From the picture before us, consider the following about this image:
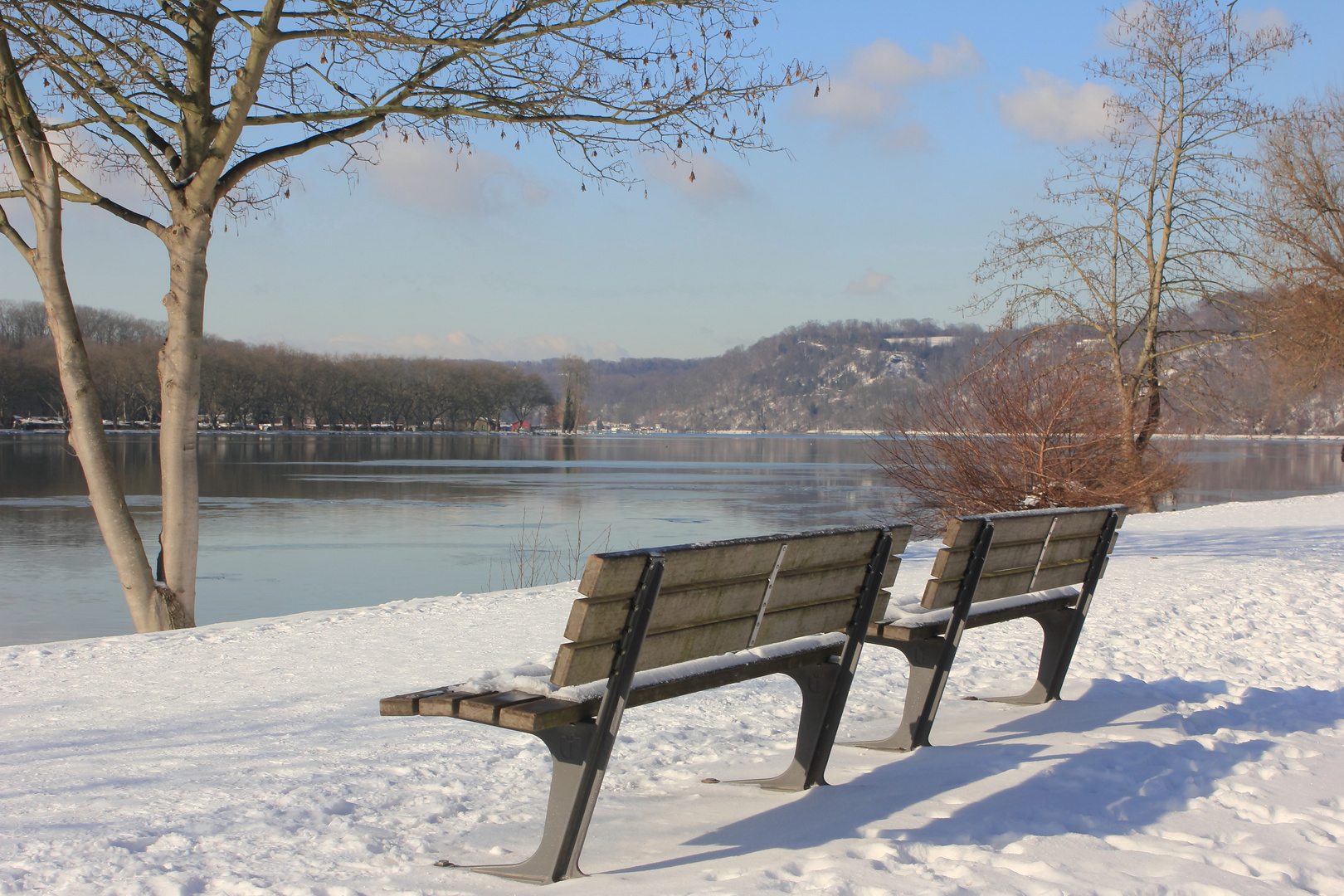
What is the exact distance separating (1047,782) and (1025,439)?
12284 mm

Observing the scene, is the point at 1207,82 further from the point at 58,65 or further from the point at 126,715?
the point at 126,715

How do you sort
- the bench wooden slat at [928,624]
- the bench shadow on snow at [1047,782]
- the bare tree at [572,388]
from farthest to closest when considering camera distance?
the bare tree at [572,388] → the bench wooden slat at [928,624] → the bench shadow on snow at [1047,782]

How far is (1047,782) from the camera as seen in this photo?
3811mm

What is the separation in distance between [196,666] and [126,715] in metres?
1.29

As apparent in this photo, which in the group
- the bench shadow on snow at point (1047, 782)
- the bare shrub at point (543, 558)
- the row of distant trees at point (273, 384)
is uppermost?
the row of distant trees at point (273, 384)

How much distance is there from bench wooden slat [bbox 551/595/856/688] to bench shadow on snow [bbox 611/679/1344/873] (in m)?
0.57

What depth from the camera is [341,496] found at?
27547mm

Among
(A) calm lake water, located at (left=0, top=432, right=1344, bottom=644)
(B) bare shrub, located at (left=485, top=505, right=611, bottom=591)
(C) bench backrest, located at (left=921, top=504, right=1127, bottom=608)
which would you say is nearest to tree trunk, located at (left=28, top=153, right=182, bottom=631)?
(A) calm lake water, located at (left=0, top=432, right=1344, bottom=644)

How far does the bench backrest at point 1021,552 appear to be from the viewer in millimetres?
4184

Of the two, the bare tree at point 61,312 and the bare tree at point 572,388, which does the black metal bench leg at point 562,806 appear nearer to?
the bare tree at point 61,312

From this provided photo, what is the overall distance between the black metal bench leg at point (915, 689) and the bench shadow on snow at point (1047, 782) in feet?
0.28

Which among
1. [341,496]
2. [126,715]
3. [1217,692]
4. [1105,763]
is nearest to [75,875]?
[126,715]

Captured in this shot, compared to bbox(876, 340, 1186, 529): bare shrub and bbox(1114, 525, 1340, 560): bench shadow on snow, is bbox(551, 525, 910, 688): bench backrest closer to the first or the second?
bbox(1114, 525, 1340, 560): bench shadow on snow

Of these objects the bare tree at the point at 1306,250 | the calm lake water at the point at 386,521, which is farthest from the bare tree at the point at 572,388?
the bare tree at the point at 1306,250
